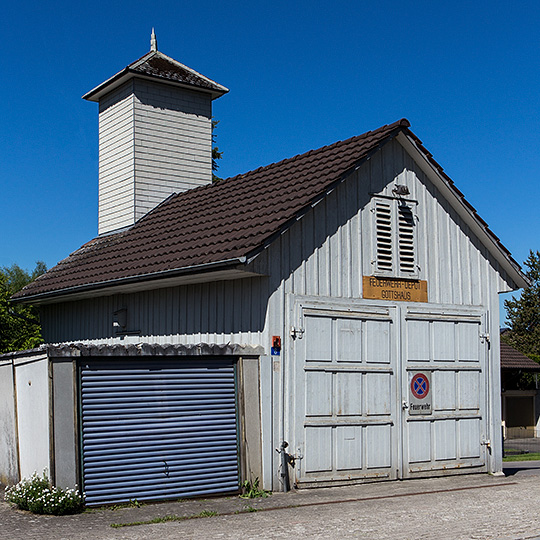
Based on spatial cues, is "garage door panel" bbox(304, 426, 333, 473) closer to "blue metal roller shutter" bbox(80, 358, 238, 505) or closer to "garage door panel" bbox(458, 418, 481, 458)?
"blue metal roller shutter" bbox(80, 358, 238, 505)

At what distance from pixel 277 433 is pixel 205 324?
2.18 metres

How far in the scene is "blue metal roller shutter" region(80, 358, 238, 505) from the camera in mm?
10055

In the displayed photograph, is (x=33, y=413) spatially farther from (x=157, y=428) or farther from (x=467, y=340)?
(x=467, y=340)

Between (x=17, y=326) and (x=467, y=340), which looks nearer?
(x=467, y=340)

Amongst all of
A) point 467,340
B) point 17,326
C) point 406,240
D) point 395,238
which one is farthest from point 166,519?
point 17,326

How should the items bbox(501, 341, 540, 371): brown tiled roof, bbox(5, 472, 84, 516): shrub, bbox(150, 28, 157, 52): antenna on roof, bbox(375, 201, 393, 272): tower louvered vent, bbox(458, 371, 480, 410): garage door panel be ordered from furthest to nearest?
bbox(501, 341, 540, 371): brown tiled roof → bbox(150, 28, 157, 52): antenna on roof → bbox(458, 371, 480, 410): garage door panel → bbox(375, 201, 393, 272): tower louvered vent → bbox(5, 472, 84, 516): shrub

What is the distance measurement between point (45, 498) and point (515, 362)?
26.6m

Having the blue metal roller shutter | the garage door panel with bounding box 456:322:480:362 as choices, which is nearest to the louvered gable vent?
the garage door panel with bounding box 456:322:480:362

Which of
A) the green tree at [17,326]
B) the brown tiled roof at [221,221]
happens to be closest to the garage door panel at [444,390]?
the brown tiled roof at [221,221]

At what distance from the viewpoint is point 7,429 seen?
11.0 m

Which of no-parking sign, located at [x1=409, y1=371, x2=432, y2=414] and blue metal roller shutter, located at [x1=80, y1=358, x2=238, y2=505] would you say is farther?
no-parking sign, located at [x1=409, y1=371, x2=432, y2=414]

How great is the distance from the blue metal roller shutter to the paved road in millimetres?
336

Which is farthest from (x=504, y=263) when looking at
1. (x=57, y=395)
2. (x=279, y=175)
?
(x=57, y=395)

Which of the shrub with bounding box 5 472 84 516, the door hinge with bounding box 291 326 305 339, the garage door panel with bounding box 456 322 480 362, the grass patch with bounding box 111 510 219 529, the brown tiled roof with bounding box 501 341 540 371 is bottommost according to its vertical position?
the brown tiled roof with bounding box 501 341 540 371
